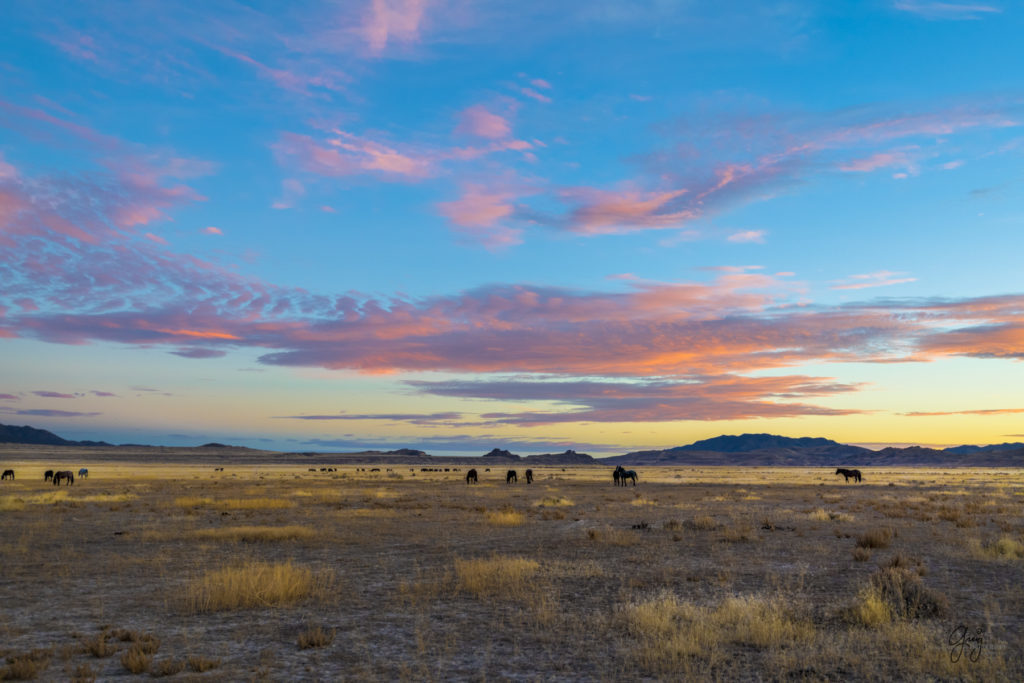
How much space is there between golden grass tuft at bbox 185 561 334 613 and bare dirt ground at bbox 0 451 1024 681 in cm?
5

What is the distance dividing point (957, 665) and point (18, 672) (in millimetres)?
11921

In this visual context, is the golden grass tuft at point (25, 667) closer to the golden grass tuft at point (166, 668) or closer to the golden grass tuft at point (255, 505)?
the golden grass tuft at point (166, 668)

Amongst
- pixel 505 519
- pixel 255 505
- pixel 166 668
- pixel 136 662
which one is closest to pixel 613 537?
pixel 505 519

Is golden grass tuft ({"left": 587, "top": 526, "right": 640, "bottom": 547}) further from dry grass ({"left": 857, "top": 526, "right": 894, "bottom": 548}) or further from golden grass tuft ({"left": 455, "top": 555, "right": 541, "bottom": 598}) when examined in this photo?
dry grass ({"left": 857, "top": 526, "right": 894, "bottom": 548})

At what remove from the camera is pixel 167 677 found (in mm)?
8375

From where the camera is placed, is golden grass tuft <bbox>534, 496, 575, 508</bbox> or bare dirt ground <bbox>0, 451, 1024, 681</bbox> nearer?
bare dirt ground <bbox>0, 451, 1024, 681</bbox>

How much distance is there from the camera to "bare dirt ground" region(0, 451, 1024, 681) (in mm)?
8781

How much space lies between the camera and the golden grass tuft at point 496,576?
13.5 m

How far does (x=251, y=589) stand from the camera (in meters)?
12.6

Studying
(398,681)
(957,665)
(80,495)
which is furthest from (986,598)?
(80,495)

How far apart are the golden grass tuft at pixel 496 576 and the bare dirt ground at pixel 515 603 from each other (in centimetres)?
7

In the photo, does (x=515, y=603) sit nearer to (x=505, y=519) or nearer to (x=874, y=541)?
(x=874, y=541)

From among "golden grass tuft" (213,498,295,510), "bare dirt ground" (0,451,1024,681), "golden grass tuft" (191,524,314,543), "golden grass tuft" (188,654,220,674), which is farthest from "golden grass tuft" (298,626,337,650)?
"golden grass tuft" (213,498,295,510)

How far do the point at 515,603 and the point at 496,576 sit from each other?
1.68 metres
